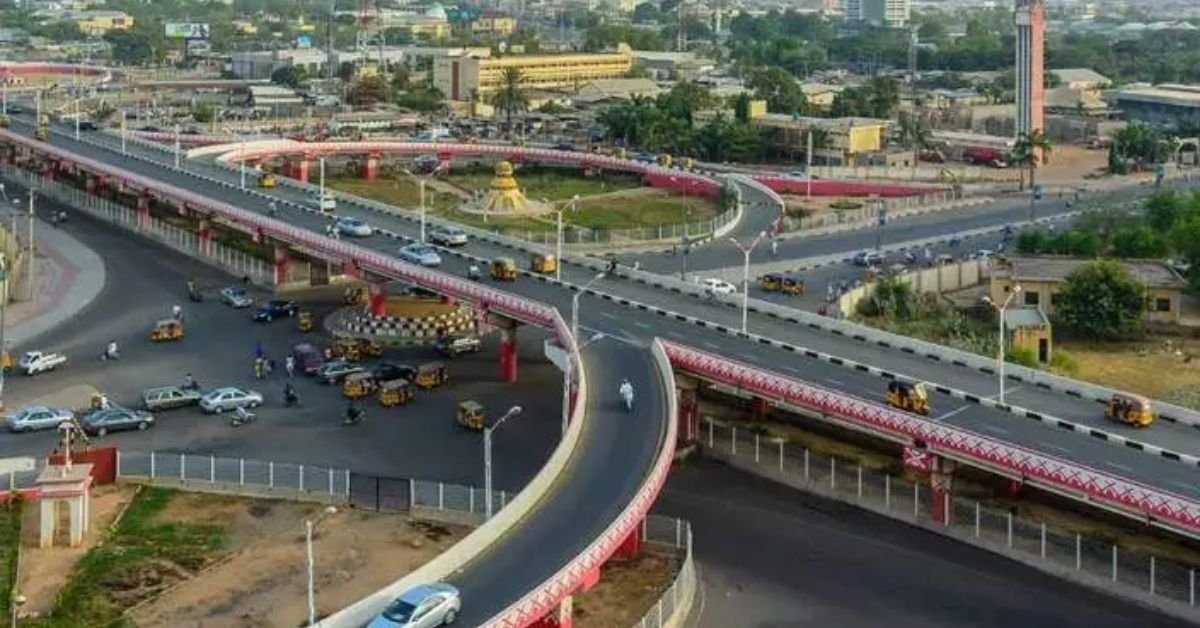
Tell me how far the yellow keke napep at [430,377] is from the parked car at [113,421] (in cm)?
984

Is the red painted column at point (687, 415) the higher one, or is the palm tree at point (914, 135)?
the palm tree at point (914, 135)

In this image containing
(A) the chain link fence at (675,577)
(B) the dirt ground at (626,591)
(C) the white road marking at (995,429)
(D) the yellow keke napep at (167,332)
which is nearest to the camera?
(A) the chain link fence at (675,577)

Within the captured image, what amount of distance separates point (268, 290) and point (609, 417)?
114ft

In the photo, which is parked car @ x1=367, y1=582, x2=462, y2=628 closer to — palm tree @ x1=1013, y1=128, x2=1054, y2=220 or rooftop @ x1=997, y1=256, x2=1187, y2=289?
rooftop @ x1=997, y1=256, x2=1187, y2=289

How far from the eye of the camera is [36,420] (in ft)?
158

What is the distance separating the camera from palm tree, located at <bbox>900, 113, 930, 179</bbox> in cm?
12494

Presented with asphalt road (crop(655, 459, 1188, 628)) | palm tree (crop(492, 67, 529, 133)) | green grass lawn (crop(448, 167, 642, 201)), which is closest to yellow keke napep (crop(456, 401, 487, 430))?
asphalt road (crop(655, 459, 1188, 628))

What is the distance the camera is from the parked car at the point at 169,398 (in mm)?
50656

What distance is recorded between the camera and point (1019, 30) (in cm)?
12469

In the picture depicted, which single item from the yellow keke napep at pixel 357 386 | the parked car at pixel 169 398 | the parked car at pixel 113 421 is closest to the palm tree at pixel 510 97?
the yellow keke napep at pixel 357 386

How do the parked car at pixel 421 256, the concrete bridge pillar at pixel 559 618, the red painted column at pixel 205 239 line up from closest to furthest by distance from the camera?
the concrete bridge pillar at pixel 559 618
the parked car at pixel 421 256
the red painted column at pixel 205 239

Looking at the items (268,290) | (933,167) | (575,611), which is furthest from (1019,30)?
(575,611)

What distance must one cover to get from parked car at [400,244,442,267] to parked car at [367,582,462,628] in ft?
108

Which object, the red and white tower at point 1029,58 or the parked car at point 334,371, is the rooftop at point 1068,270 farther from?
the red and white tower at point 1029,58
